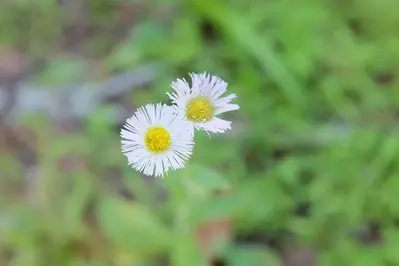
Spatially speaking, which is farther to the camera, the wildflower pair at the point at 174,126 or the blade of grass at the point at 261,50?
the blade of grass at the point at 261,50

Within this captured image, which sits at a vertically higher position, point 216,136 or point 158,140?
point 216,136

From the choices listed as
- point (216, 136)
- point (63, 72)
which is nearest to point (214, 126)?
point (216, 136)

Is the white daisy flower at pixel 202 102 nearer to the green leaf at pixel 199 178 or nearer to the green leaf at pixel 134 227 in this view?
the green leaf at pixel 199 178

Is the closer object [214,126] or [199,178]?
[214,126]

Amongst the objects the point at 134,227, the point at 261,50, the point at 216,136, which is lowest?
the point at 134,227

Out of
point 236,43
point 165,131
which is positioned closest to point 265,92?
point 236,43

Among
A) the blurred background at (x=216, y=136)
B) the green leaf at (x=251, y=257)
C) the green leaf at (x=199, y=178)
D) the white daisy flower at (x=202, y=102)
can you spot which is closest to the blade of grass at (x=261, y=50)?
the blurred background at (x=216, y=136)

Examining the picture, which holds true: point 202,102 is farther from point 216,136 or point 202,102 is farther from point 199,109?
point 216,136

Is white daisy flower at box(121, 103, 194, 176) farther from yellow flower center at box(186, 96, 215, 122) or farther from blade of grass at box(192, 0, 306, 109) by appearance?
blade of grass at box(192, 0, 306, 109)
